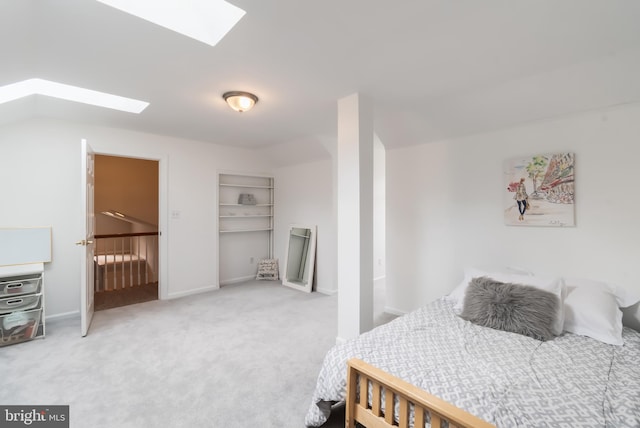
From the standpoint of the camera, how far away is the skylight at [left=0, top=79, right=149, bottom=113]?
245 centimetres

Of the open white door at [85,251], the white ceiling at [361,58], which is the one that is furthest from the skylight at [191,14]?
the open white door at [85,251]

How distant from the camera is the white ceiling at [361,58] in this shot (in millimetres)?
1515

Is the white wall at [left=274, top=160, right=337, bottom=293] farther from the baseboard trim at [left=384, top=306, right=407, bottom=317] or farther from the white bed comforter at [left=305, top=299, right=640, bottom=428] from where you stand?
the white bed comforter at [left=305, top=299, right=640, bottom=428]

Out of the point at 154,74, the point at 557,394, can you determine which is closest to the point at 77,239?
the point at 154,74

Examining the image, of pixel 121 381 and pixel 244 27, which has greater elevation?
pixel 244 27

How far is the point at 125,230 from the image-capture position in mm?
6387

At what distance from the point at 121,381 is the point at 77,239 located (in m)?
2.18

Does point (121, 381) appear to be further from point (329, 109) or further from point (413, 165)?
point (413, 165)

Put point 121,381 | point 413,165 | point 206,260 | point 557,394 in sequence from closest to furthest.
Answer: point 557,394 < point 121,381 < point 413,165 < point 206,260

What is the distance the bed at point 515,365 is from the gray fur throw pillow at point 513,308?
0.03 metres

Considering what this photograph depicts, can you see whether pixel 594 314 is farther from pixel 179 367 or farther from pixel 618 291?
pixel 179 367

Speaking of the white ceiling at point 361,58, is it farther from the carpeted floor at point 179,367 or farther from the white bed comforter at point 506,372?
the carpeted floor at point 179,367

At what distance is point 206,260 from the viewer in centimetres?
452

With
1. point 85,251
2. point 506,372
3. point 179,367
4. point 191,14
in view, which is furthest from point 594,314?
point 85,251
